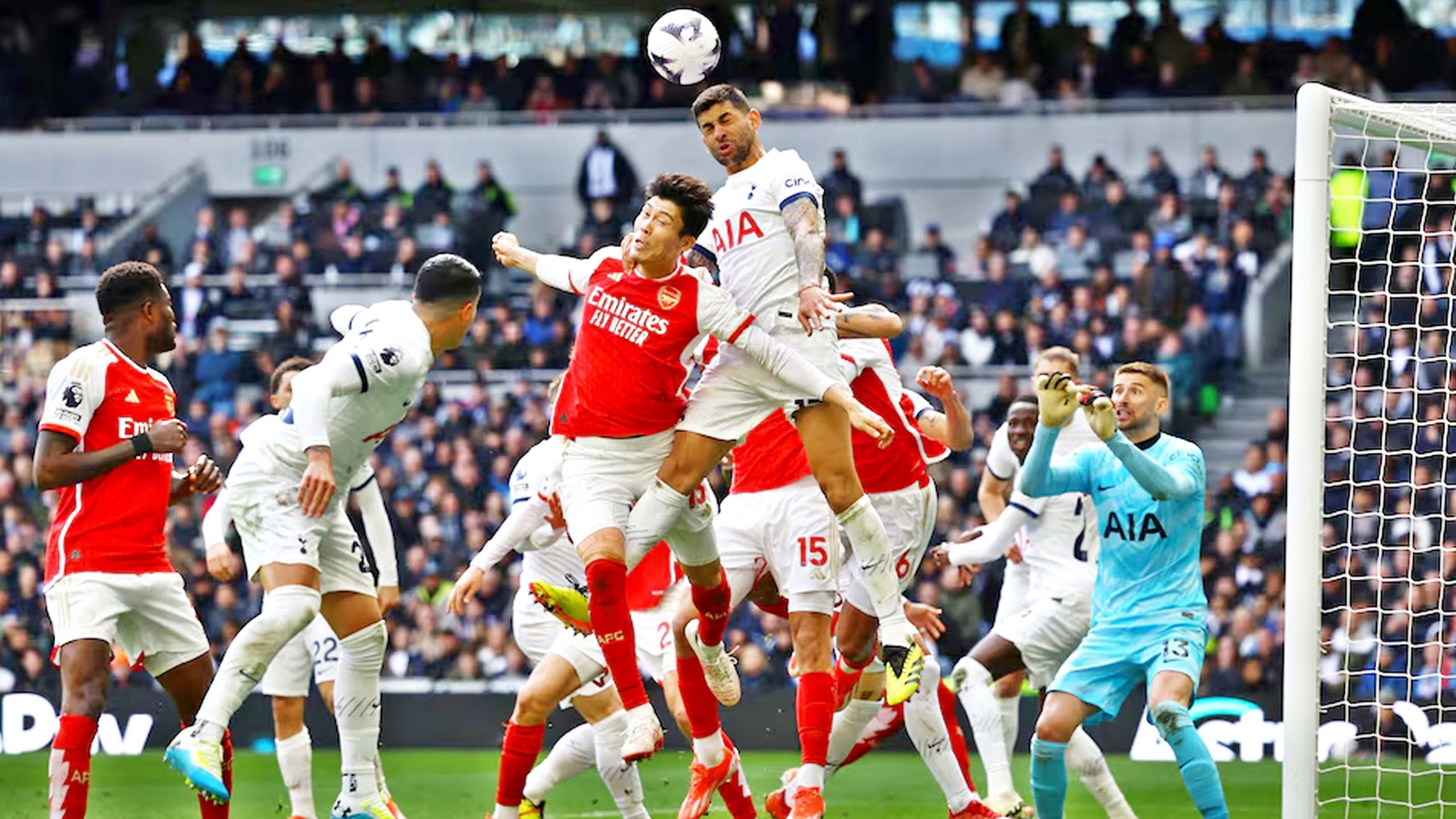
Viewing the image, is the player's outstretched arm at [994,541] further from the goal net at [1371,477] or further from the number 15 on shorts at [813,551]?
the goal net at [1371,477]

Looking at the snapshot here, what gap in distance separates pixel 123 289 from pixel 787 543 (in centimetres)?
333

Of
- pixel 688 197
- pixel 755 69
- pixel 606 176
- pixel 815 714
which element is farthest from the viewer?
pixel 755 69

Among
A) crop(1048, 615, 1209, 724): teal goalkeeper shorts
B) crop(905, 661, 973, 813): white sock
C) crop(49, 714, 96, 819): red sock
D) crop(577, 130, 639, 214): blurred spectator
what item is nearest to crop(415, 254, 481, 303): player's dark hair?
crop(49, 714, 96, 819): red sock

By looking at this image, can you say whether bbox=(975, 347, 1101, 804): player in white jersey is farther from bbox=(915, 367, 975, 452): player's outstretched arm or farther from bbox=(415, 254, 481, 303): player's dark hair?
bbox=(415, 254, 481, 303): player's dark hair

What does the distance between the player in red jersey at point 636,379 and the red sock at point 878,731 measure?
150cm

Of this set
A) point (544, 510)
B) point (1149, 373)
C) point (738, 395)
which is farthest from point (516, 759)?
point (1149, 373)

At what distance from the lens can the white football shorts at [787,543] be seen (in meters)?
8.52

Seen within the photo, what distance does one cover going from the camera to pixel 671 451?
7953 mm

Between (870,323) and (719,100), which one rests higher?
(719,100)

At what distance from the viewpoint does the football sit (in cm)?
819

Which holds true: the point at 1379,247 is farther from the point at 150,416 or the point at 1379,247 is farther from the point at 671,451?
the point at 150,416

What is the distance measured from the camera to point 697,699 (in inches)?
322

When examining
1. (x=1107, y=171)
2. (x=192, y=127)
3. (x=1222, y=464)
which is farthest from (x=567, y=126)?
(x=1222, y=464)

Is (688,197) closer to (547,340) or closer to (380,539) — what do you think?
(380,539)
